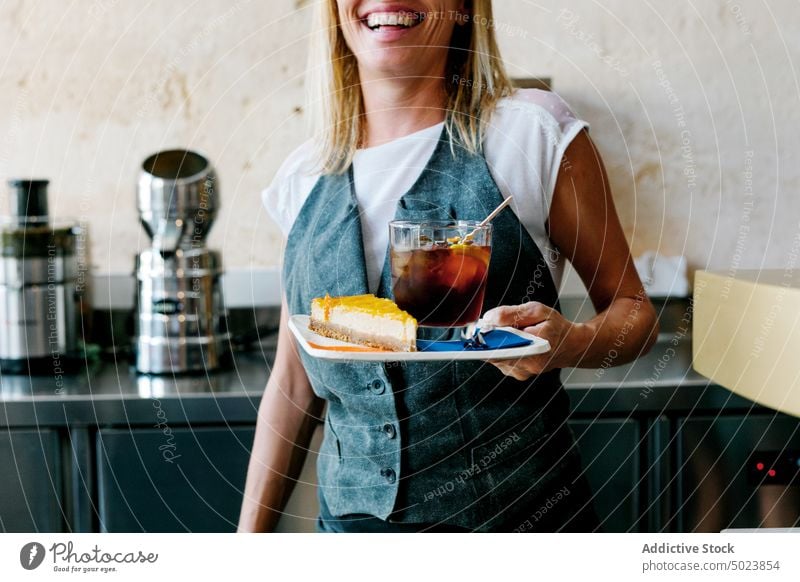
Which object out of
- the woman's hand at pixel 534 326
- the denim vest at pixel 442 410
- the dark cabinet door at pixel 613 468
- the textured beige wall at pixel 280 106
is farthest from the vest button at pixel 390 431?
the textured beige wall at pixel 280 106

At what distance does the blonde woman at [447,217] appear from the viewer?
58 cm

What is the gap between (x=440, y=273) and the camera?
512 mm

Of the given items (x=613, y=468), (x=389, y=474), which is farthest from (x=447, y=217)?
(x=613, y=468)

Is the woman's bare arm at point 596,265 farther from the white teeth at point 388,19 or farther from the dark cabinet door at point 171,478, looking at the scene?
the dark cabinet door at point 171,478

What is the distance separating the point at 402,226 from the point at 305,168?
5.8 inches

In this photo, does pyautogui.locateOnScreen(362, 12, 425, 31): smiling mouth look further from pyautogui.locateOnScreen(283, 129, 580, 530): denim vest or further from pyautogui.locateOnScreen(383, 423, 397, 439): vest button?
pyautogui.locateOnScreen(383, 423, 397, 439): vest button

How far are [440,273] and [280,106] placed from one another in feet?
1.41

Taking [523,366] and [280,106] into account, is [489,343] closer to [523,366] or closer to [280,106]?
[523,366]

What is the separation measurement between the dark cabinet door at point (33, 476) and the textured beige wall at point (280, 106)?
0.80 ft

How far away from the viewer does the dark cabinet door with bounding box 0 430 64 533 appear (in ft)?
2.34

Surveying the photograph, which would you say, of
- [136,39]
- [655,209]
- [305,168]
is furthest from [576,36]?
[136,39]

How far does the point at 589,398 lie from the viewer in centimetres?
74

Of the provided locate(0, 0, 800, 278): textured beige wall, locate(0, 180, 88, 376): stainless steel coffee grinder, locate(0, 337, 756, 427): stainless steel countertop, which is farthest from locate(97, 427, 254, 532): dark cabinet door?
locate(0, 0, 800, 278): textured beige wall
